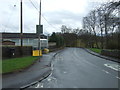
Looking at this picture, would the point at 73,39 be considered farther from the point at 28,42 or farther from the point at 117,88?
the point at 117,88

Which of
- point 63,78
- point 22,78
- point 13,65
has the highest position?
point 13,65

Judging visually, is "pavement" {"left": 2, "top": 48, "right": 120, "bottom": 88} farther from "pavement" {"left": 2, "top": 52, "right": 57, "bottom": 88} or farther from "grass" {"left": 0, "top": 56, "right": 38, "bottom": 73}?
A: "grass" {"left": 0, "top": 56, "right": 38, "bottom": 73}

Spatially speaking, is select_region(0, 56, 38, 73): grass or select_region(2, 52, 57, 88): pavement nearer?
select_region(2, 52, 57, 88): pavement

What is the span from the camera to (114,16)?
18984 millimetres

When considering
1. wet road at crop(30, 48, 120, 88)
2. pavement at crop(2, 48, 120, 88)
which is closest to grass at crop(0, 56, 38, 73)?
pavement at crop(2, 48, 120, 88)

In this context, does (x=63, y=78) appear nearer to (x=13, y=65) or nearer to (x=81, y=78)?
(x=81, y=78)

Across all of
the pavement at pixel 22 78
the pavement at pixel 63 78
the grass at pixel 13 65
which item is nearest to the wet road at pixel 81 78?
the pavement at pixel 63 78

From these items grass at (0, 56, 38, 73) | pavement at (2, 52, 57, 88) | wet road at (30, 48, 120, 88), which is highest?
grass at (0, 56, 38, 73)

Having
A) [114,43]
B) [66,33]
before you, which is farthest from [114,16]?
[66,33]

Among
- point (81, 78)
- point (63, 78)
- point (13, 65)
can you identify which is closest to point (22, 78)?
point (63, 78)

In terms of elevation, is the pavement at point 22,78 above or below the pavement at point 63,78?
above

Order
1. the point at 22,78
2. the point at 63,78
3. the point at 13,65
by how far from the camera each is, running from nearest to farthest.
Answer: the point at 22,78 → the point at 63,78 → the point at 13,65

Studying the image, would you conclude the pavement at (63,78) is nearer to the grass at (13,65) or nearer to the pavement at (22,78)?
the pavement at (22,78)

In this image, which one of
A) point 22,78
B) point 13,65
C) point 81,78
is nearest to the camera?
point 22,78
